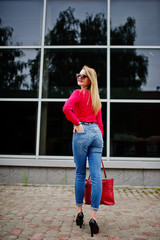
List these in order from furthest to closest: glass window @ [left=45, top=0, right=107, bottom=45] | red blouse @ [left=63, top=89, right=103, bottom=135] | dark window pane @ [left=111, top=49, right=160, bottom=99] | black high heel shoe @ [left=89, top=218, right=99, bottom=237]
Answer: glass window @ [left=45, top=0, right=107, bottom=45], dark window pane @ [left=111, top=49, right=160, bottom=99], red blouse @ [left=63, top=89, right=103, bottom=135], black high heel shoe @ [left=89, top=218, right=99, bottom=237]

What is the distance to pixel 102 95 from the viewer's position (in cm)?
544

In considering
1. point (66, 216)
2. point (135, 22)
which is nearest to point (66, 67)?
point (135, 22)

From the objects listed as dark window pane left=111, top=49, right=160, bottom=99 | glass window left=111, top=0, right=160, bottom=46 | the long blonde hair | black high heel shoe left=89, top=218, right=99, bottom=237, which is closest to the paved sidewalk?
black high heel shoe left=89, top=218, right=99, bottom=237

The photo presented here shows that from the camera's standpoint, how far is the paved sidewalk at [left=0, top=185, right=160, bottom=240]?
2.37m

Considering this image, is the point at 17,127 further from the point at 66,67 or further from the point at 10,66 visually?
the point at 66,67

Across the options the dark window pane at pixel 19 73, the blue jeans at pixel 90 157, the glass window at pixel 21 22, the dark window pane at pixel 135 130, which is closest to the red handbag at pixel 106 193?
the blue jeans at pixel 90 157

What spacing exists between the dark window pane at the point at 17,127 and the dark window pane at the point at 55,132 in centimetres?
27

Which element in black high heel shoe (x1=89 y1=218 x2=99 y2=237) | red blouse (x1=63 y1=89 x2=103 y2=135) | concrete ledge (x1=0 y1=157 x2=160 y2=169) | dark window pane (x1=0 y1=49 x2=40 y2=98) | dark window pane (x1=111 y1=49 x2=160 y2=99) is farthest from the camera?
dark window pane (x1=0 y1=49 x2=40 y2=98)

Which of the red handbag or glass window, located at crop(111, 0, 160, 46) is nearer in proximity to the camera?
the red handbag

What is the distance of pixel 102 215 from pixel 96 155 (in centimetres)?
120

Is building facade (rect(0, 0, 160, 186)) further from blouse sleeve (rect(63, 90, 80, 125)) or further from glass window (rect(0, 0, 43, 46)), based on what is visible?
blouse sleeve (rect(63, 90, 80, 125))

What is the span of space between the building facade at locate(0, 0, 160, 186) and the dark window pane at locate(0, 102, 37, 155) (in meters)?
0.03

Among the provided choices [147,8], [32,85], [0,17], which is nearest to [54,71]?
[32,85]

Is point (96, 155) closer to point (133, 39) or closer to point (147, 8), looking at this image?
point (133, 39)
